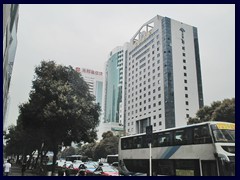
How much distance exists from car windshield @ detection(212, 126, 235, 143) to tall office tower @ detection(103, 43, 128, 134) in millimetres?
2949

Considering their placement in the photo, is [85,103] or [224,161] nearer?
[224,161]

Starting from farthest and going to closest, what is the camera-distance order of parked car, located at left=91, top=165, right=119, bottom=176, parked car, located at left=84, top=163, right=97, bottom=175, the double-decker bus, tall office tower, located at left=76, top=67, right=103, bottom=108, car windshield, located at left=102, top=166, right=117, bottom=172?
parked car, located at left=84, top=163, right=97, bottom=175 < tall office tower, located at left=76, top=67, right=103, bottom=108 < car windshield, located at left=102, top=166, right=117, bottom=172 < parked car, located at left=91, top=165, right=119, bottom=176 < the double-decker bus

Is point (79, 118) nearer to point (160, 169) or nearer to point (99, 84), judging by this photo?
point (99, 84)

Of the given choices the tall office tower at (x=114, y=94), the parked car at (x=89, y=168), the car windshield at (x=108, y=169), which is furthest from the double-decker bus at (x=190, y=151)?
the parked car at (x=89, y=168)

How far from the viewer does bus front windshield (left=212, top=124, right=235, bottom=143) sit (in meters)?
5.22

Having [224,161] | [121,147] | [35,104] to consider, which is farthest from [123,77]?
[224,161]

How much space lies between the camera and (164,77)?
7109mm

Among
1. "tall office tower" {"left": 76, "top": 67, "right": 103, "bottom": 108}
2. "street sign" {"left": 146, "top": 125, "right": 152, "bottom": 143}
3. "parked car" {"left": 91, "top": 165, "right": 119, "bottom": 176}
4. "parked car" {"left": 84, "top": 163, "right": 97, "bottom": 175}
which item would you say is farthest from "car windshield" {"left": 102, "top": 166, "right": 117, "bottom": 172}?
"tall office tower" {"left": 76, "top": 67, "right": 103, "bottom": 108}

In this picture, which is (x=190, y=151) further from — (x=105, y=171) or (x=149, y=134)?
(x=105, y=171)

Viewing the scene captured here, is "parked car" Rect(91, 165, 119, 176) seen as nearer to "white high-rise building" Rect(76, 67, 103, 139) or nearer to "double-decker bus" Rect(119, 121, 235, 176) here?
"double-decker bus" Rect(119, 121, 235, 176)

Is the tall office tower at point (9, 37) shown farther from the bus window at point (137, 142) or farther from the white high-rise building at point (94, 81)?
the bus window at point (137, 142)

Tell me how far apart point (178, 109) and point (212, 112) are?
2821 mm

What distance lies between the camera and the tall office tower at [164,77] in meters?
7.00

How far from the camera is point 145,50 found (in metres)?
7.56
